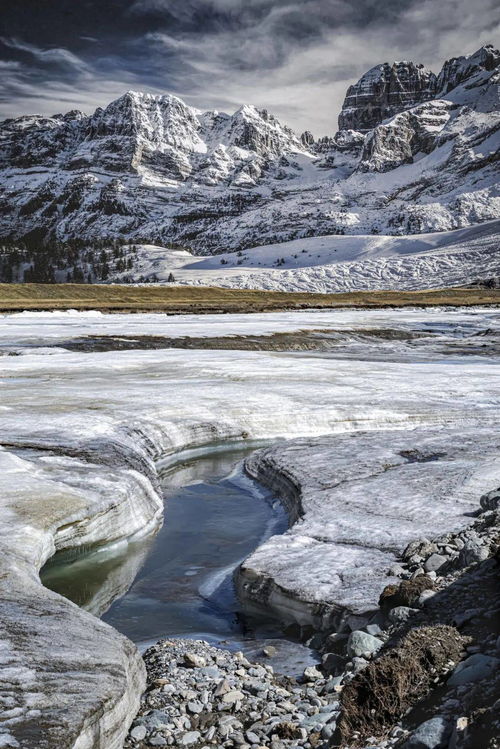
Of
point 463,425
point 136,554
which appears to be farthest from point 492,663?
point 463,425

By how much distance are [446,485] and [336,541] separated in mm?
3042

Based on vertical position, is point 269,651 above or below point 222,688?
below

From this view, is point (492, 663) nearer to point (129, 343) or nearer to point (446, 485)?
point (446, 485)

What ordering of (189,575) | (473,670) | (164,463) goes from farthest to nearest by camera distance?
(164,463) → (189,575) → (473,670)

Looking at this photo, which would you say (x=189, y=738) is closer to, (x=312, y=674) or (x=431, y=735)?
(x=312, y=674)

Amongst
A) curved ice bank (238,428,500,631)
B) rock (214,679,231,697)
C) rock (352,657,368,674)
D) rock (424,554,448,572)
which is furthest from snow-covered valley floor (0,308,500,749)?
rock (352,657,368,674)

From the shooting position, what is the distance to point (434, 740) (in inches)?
172

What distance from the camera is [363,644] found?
20.6 feet

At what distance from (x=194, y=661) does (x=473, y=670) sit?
255cm

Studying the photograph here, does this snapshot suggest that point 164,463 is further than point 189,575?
Yes

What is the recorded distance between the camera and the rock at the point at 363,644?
623cm

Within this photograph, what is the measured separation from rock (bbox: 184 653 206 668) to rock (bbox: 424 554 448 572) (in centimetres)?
276

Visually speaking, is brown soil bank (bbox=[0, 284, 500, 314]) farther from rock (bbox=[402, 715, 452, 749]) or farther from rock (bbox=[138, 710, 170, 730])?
rock (bbox=[402, 715, 452, 749])

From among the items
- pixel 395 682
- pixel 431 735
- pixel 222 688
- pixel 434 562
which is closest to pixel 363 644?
pixel 395 682
